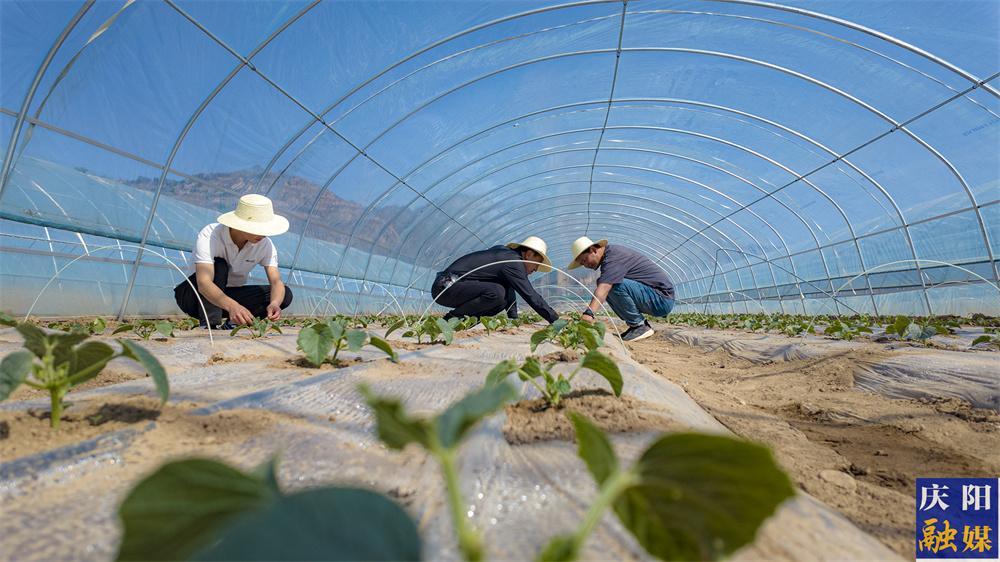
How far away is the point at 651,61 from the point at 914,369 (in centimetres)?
761

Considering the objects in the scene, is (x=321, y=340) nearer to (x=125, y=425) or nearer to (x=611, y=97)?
(x=125, y=425)

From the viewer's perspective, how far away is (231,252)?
536cm

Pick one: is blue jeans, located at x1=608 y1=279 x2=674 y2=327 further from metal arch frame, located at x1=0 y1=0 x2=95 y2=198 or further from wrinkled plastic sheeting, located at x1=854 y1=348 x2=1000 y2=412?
metal arch frame, located at x1=0 y1=0 x2=95 y2=198

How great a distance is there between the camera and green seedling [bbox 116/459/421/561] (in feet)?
1.41

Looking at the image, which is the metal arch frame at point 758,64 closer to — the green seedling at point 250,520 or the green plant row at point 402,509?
the green plant row at point 402,509

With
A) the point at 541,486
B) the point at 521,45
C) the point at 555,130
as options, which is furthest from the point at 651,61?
the point at 541,486

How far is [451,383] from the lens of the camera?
2.31 metres

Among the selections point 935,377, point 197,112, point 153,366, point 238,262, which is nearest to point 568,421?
point 153,366

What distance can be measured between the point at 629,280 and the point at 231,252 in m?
5.57

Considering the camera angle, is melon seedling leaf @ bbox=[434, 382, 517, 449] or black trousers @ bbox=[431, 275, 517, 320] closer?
melon seedling leaf @ bbox=[434, 382, 517, 449]

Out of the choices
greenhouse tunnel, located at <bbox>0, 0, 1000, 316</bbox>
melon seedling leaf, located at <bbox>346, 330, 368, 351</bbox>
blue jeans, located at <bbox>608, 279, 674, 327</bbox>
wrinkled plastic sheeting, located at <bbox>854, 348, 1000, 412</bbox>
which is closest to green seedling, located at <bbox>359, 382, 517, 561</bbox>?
melon seedling leaf, located at <bbox>346, 330, 368, 351</bbox>

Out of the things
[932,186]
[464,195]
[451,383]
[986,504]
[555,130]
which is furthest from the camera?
[464,195]

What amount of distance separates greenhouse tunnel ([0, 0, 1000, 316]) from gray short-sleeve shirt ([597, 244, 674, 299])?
187cm

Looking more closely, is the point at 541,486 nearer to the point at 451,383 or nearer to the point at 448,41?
the point at 451,383
